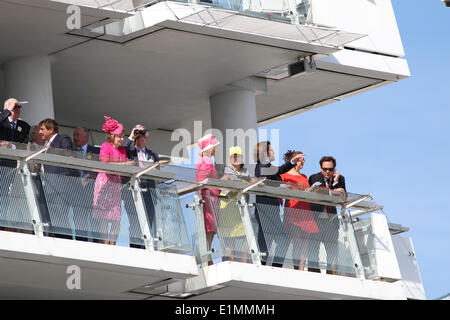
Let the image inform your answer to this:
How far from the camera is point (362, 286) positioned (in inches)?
784

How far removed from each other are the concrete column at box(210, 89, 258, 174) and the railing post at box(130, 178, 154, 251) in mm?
5614

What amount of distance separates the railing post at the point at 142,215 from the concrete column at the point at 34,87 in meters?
3.69

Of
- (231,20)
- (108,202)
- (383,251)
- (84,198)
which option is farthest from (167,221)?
(231,20)

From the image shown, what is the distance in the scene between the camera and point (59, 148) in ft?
59.3

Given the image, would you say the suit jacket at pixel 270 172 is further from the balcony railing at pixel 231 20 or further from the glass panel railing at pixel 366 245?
the balcony railing at pixel 231 20

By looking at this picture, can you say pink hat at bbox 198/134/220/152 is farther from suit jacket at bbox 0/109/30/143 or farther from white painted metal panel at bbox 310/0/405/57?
white painted metal panel at bbox 310/0/405/57

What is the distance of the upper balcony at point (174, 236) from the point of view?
1739cm

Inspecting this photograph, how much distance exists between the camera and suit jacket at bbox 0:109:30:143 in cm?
1809

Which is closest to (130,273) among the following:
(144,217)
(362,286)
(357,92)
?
(144,217)

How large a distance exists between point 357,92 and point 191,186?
7.17m

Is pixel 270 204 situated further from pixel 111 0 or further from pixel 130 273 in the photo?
pixel 111 0

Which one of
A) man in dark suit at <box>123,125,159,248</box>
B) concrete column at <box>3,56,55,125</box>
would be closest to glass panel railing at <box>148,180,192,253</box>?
man in dark suit at <box>123,125,159,248</box>

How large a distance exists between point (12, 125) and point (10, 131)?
101 millimetres

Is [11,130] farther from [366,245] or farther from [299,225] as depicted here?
[366,245]
